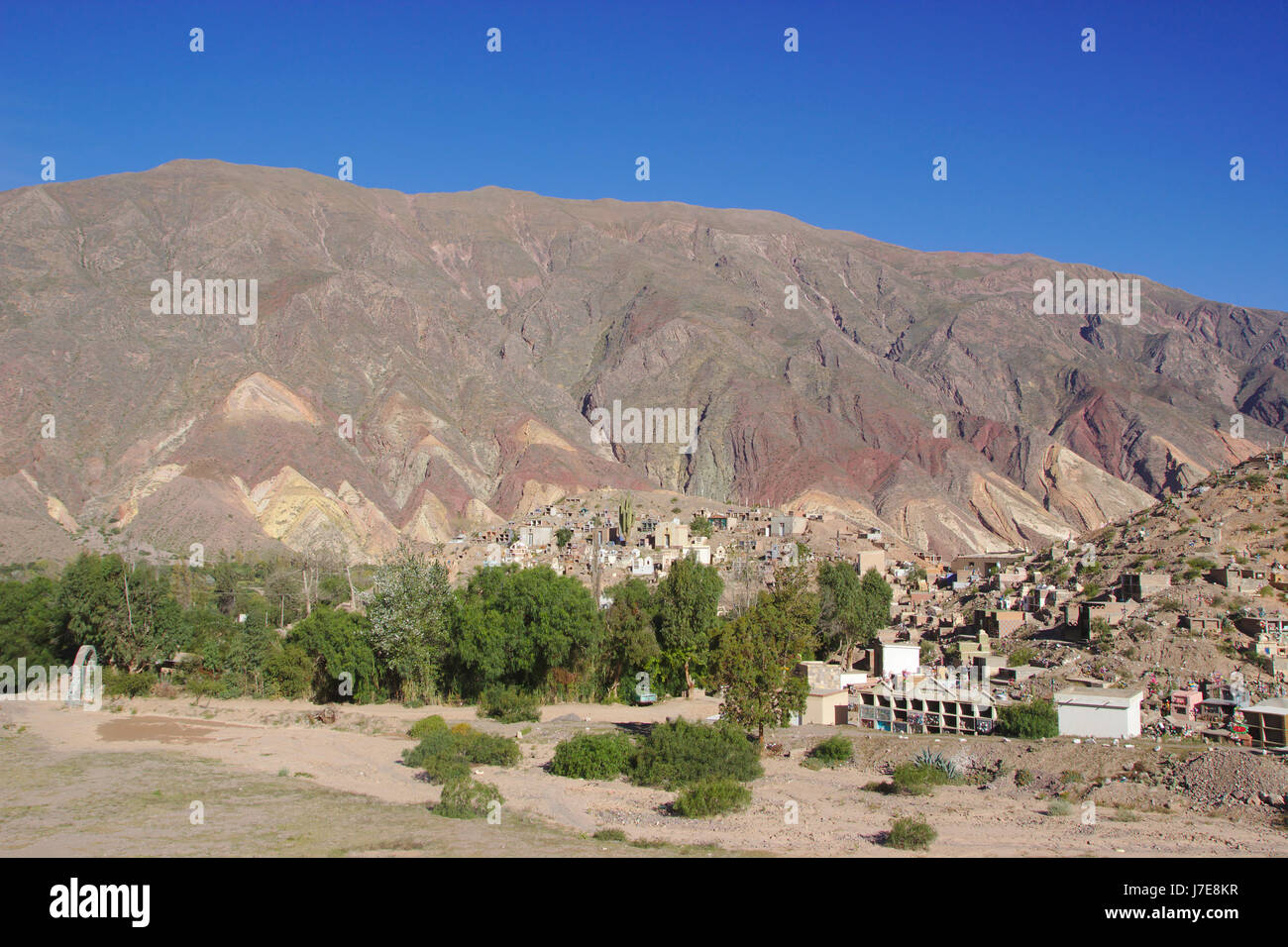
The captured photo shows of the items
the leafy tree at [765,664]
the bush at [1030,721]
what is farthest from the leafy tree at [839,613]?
the bush at [1030,721]

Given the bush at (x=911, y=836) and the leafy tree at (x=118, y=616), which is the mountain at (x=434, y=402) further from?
the bush at (x=911, y=836)

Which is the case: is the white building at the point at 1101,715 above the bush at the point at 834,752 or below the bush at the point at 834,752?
above

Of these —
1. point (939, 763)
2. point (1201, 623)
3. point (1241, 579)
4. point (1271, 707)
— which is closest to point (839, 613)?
point (1201, 623)

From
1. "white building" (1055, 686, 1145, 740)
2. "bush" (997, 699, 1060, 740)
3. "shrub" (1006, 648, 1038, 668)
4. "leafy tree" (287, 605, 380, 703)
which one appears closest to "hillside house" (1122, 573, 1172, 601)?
"shrub" (1006, 648, 1038, 668)

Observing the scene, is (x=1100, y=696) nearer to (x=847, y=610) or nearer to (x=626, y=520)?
(x=847, y=610)

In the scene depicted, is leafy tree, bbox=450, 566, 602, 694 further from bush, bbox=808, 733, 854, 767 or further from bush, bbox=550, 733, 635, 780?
bush, bbox=808, 733, 854, 767
